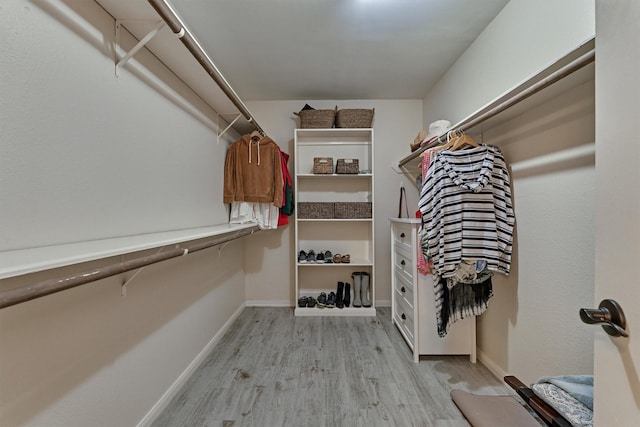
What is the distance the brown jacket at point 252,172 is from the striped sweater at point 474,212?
1524mm

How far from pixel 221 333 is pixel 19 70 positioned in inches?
87.5

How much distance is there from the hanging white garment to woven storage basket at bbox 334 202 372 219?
2.35ft

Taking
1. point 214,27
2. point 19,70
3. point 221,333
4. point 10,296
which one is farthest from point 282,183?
point 10,296

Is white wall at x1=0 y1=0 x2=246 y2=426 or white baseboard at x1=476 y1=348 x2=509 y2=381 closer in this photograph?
white wall at x1=0 y1=0 x2=246 y2=426

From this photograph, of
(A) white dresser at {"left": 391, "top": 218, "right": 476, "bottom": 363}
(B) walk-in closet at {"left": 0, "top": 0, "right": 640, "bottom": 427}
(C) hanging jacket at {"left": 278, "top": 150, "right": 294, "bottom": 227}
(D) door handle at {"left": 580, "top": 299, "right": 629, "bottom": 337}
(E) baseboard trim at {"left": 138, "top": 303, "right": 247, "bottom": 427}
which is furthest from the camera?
(C) hanging jacket at {"left": 278, "top": 150, "right": 294, "bottom": 227}

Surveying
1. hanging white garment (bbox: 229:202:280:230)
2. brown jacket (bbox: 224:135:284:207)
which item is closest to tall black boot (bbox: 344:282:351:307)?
hanging white garment (bbox: 229:202:280:230)

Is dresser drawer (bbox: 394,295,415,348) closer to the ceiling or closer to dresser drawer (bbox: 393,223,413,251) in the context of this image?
dresser drawer (bbox: 393,223,413,251)

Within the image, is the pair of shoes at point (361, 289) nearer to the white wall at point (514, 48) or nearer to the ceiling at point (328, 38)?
the white wall at point (514, 48)

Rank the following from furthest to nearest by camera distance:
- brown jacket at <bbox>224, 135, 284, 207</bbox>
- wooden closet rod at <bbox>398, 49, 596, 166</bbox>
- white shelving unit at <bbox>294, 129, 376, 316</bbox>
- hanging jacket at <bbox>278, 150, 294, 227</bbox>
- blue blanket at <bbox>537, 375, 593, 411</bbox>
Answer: white shelving unit at <bbox>294, 129, 376, 316</bbox> < hanging jacket at <bbox>278, 150, 294, 227</bbox> < brown jacket at <bbox>224, 135, 284, 207</bbox> < blue blanket at <bbox>537, 375, 593, 411</bbox> < wooden closet rod at <bbox>398, 49, 596, 166</bbox>

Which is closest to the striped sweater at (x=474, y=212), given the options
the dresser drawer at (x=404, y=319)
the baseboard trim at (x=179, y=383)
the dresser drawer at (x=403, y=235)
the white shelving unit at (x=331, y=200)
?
the dresser drawer at (x=403, y=235)

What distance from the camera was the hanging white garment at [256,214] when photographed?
2.68 metres

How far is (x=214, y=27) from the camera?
1.97 meters

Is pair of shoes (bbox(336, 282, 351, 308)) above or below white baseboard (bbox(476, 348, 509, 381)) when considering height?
above

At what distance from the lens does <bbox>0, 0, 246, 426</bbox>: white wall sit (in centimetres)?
83
